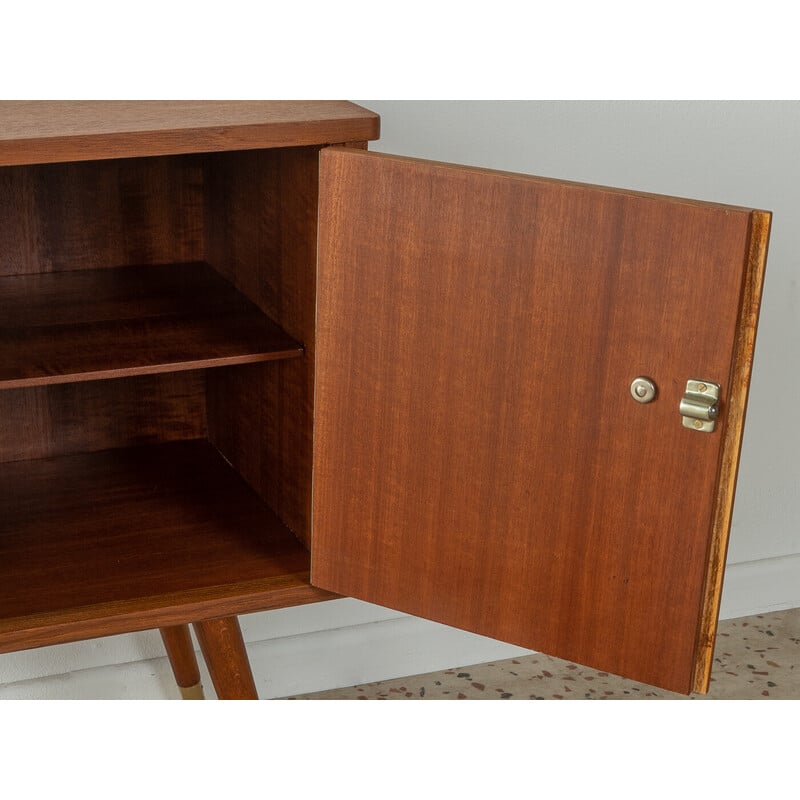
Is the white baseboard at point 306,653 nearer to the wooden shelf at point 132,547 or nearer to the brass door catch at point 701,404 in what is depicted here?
the wooden shelf at point 132,547

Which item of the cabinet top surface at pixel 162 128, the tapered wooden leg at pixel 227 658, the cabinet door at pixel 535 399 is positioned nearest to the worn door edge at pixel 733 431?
the cabinet door at pixel 535 399

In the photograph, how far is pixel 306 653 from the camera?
2.11 m

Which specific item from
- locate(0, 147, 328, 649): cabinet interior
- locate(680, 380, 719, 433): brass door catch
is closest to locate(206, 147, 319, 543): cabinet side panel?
locate(0, 147, 328, 649): cabinet interior

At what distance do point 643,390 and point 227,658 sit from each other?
68cm

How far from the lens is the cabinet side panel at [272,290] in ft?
4.34

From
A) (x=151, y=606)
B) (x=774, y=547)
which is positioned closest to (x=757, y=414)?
(x=774, y=547)

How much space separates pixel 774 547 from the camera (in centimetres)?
235

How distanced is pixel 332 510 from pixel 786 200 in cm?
115

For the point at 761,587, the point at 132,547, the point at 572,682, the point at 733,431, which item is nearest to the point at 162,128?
the point at 132,547

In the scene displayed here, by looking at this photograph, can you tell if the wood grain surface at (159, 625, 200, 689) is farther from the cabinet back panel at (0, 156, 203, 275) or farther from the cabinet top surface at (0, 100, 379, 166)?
the cabinet top surface at (0, 100, 379, 166)

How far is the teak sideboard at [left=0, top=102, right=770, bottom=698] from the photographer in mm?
1078

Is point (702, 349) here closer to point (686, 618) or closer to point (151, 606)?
point (686, 618)

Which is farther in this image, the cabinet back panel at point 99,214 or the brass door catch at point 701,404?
the cabinet back panel at point 99,214

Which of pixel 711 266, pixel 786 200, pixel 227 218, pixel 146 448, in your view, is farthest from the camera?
pixel 786 200
